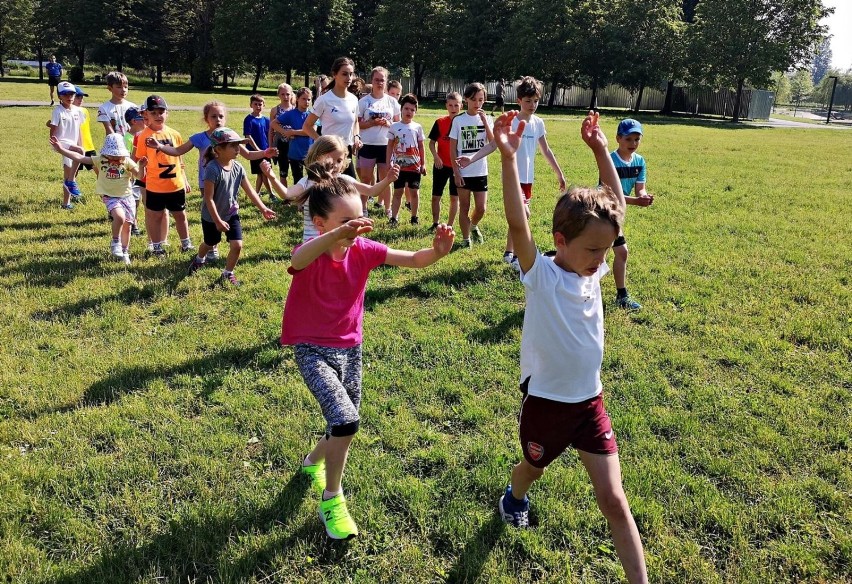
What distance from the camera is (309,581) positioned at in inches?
115

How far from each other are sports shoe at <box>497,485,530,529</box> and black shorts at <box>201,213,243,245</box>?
4694mm

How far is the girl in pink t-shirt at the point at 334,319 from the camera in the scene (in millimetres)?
3135

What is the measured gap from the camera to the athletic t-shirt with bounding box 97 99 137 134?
30.0 feet

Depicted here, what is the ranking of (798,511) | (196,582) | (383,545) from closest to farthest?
(196,582) < (383,545) < (798,511)

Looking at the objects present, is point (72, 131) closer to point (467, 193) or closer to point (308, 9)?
point (467, 193)

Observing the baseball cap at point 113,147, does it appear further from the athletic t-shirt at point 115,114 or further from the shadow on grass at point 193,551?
the shadow on grass at point 193,551

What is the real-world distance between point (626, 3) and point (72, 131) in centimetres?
4406

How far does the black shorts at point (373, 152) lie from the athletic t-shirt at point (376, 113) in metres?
0.06

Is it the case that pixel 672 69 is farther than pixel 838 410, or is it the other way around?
pixel 672 69

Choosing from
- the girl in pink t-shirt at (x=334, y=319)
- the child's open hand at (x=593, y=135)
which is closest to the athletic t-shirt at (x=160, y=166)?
the girl in pink t-shirt at (x=334, y=319)

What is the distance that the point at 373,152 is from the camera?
9.80 meters

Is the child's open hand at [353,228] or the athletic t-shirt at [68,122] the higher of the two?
the athletic t-shirt at [68,122]

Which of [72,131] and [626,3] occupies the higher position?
[626,3]

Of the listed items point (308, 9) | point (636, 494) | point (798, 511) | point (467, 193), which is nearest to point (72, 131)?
point (467, 193)
